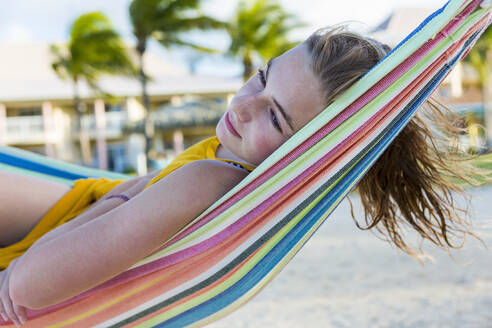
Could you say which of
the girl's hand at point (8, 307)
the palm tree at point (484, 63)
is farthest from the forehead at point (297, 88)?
the palm tree at point (484, 63)

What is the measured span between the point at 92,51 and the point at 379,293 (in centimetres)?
1693

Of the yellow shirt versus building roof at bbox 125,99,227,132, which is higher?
the yellow shirt

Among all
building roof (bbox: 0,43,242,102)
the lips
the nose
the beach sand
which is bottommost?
building roof (bbox: 0,43,242,102)

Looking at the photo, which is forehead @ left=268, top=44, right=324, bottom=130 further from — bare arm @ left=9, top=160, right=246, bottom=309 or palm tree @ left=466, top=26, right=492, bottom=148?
palm tree @ left=466, top=26, right=492, bottom=148

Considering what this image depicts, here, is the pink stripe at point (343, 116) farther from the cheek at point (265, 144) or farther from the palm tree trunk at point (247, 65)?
the palm tree trunk at point (247, 65)

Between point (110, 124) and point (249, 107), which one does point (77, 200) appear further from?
point (110, 124)

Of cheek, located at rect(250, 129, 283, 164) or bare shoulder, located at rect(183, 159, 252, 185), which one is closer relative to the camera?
bare shoulder, located at rect(183, 159, 252, 185)

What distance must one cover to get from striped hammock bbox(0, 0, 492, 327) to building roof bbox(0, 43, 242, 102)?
19332 mm

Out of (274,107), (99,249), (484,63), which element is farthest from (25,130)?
(99,249)

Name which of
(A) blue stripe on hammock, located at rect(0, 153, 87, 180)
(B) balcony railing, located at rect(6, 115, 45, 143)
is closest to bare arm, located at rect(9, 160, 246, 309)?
(A) blue stripe on hammock, located at rect(0, 153, 87, 180)

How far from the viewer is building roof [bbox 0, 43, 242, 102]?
21828mm

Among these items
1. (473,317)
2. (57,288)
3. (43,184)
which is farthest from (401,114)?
(473,317)

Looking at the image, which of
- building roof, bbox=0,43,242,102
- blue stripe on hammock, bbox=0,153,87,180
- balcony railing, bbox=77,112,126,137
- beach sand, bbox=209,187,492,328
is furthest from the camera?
balcony railing, bbox=77,112,126,137

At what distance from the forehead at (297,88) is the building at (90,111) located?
66.7ft
